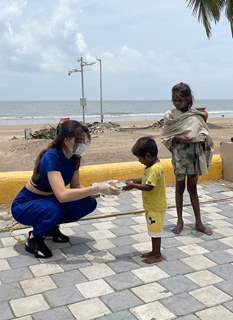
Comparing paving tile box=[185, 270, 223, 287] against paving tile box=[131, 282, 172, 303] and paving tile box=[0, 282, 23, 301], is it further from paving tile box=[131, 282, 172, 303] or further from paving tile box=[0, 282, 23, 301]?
paving tile box=[0, 282, 23, 301]

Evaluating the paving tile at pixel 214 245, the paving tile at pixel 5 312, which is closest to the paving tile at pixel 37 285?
the paving tile at pixel 5 312

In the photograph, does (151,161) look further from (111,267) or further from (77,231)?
(77,231)

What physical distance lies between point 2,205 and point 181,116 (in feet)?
8.26

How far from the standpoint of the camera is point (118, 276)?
353 centimetres

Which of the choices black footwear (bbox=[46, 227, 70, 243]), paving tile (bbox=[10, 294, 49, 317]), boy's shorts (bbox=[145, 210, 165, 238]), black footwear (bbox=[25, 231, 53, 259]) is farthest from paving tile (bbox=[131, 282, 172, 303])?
black footwear (bbox=[46, 227, 70, 243])

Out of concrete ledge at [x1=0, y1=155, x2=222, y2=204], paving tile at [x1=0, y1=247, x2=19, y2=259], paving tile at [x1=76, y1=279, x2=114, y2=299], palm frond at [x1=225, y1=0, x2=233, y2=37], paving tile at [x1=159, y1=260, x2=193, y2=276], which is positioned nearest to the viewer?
paving tile at [x1=76, y1=279, x2=114, y2=299]

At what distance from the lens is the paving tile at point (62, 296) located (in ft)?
10.2

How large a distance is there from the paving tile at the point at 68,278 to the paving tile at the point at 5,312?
0.43 meters

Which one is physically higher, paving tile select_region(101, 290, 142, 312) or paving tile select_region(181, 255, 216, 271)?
paving tile select_region(181, 255, 216, 271)

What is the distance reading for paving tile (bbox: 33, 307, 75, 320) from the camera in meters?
2.90

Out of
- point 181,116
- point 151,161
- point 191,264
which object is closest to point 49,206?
point 151,161

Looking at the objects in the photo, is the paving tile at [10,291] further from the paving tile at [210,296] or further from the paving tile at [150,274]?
the paving tile at [210,296]

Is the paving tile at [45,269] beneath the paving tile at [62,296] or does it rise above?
above

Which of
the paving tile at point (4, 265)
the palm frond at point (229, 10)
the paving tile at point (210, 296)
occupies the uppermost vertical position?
the palm frond at point (229, 10)
